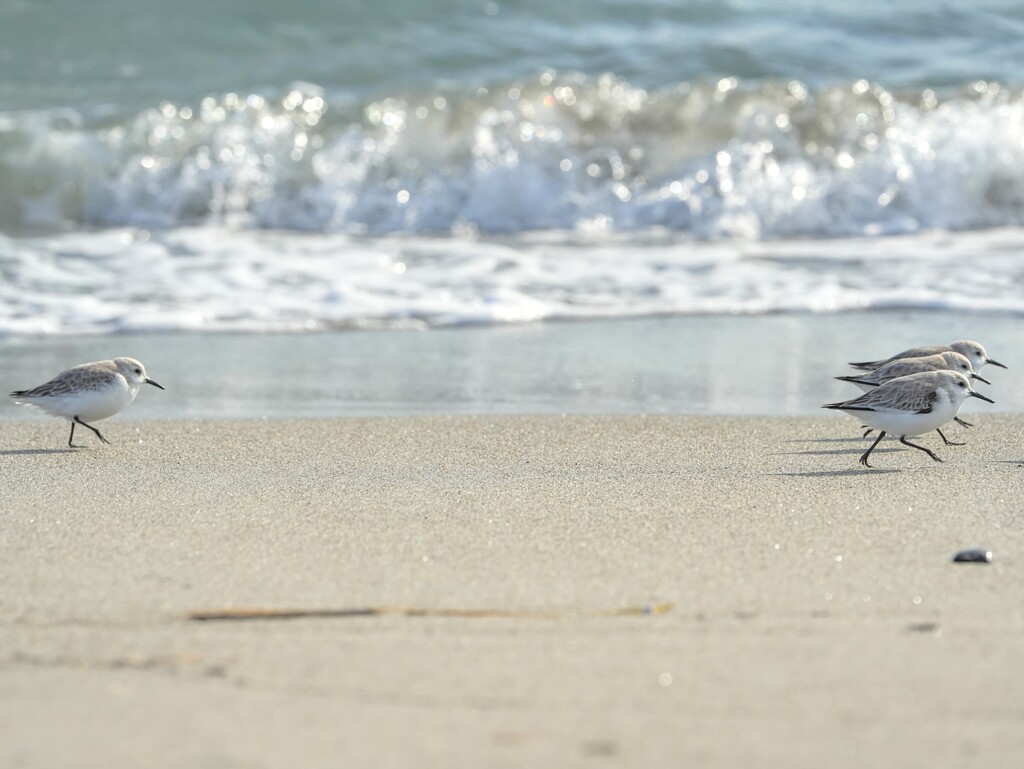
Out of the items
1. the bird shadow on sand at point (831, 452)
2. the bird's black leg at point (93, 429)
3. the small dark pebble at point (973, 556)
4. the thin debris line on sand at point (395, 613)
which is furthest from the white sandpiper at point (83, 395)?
the small dark pebble at point (973, 556)

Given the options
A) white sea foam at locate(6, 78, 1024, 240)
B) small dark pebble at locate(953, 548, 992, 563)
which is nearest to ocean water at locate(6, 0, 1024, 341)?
white sea foam at locate(6, 78, 1024, 240)

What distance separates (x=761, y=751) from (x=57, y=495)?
9.83ft

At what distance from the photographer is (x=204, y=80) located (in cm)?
1539

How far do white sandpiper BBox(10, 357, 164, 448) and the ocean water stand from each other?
2.90 m

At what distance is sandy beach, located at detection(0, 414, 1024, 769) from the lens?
2.52 meters

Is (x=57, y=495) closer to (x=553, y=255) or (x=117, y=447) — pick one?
(x=117, y=447)

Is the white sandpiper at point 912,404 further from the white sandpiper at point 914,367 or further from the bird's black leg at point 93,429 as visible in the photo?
the bird's black leg at point 93,429

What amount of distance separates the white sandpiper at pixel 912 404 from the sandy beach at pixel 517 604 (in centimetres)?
15

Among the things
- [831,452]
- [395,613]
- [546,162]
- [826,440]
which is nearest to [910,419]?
[831,452]

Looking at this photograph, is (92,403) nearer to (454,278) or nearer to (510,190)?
(454,278)

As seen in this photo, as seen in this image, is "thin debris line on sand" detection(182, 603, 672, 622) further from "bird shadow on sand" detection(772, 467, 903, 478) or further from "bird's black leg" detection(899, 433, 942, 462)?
"bird's black leg" detection(899, 433, 942, 462)

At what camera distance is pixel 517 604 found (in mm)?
3348

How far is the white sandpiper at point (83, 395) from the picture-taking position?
5602mm

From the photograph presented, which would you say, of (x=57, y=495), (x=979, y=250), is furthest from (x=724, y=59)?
(x=57, y=495)
